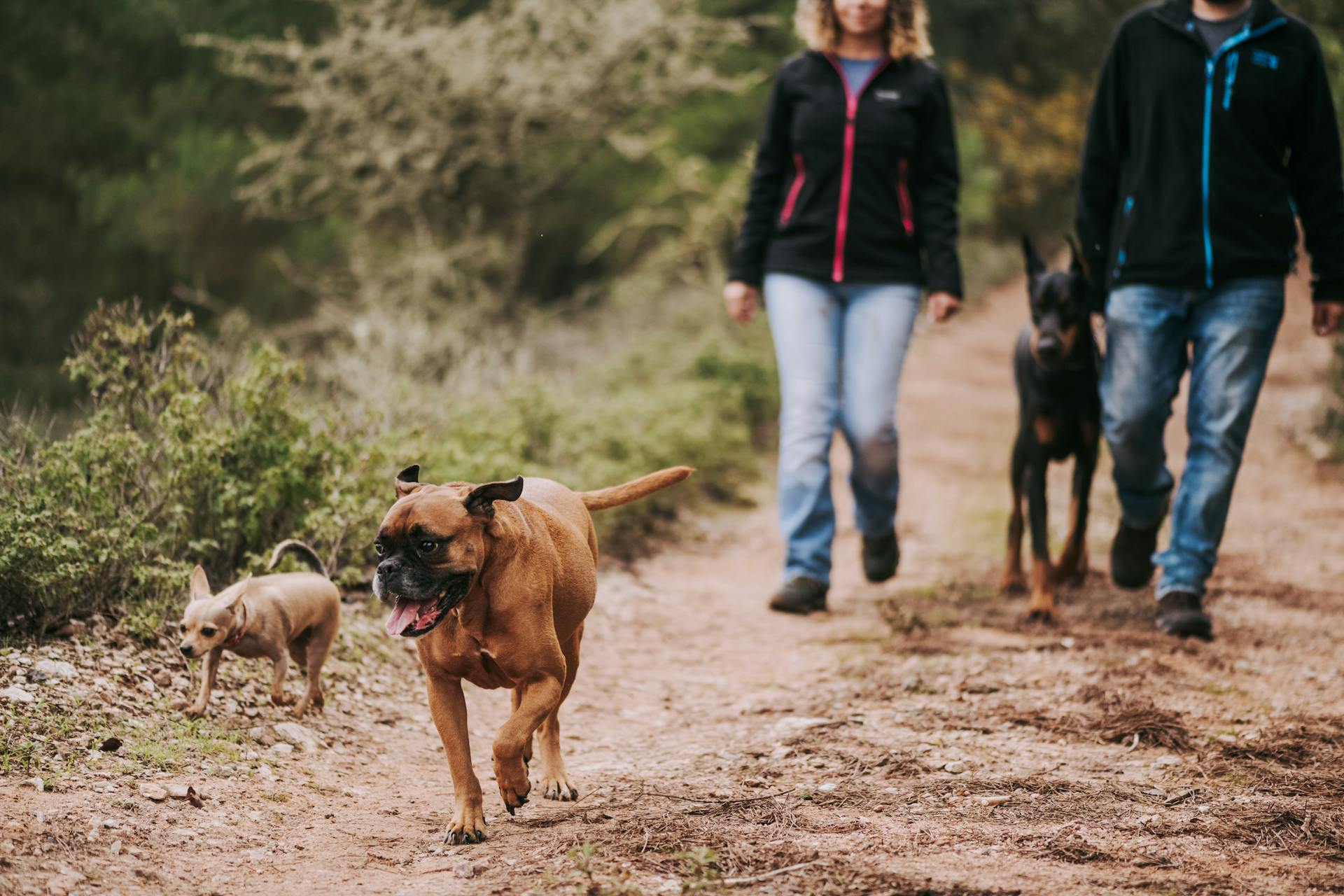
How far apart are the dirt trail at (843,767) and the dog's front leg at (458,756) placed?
2.4 inches

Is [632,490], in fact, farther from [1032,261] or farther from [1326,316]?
[1326,316]

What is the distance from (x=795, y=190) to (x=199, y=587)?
3.33 metres

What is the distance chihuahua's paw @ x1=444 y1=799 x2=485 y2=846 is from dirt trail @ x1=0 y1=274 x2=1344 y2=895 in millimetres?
42

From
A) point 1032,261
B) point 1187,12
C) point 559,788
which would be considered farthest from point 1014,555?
point 559,788

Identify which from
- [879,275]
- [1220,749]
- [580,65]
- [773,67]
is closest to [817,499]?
[879,275]

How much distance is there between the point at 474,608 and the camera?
300 cm

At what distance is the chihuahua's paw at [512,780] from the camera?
9.79 feet

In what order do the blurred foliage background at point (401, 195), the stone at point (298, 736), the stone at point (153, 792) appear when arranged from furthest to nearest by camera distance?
the blurred foliage background at point (401, 195), the stone at point (298, 736), the stone at point (153, 792)

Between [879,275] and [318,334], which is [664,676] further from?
[318,334]

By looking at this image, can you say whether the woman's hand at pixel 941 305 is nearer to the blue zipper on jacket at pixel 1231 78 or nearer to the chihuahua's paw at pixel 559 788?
the blue zipper on jacket at pixel 1231 78

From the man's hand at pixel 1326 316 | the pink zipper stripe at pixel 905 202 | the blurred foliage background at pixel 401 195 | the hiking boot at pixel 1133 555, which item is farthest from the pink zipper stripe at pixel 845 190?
the blurred foliage background at pixel 401 195

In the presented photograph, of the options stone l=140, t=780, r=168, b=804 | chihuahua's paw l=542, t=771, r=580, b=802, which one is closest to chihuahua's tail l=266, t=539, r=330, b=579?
stone l=140, t=780, r=168, b=804

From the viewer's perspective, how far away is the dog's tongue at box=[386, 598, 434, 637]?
9.27 ft

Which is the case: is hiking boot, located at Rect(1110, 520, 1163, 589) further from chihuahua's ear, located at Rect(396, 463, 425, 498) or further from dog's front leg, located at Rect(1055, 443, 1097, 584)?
chihuahua's ear, located at Rect(396, 463, 425, 498)
